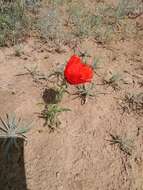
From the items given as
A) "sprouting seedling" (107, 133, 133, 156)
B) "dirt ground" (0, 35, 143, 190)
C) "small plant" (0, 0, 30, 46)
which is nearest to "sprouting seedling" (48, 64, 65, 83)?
"dirt ground" (0, 35, 143, 190)

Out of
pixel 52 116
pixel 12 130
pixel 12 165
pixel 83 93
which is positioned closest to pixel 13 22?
pixel 83 93

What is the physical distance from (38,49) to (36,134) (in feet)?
4.42

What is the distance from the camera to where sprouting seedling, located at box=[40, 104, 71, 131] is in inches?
127

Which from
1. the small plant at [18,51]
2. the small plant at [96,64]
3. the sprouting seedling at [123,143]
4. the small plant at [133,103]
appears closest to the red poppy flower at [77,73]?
the sprouting seedling at [123,143]

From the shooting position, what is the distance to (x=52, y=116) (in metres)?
3.25

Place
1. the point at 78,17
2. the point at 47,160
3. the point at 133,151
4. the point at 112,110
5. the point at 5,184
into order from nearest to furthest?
1. the point at 5,184
2. the point at 47,160
3. the point at 133,151
4. the point at 112,110
5. the point at 78,17

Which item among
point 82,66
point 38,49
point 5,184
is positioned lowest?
point 5,184

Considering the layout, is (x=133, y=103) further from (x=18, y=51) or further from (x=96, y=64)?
(x=18, y=51)

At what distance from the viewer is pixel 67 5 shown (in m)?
4.88

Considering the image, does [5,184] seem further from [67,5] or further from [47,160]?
[67,5]

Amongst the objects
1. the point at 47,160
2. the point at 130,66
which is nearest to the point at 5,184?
the point at 47,160

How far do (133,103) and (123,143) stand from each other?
587mm

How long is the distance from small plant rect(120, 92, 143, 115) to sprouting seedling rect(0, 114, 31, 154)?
105 centimetres

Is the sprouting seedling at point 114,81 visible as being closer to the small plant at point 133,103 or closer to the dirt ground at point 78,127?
the dirt ground at point 78,127
